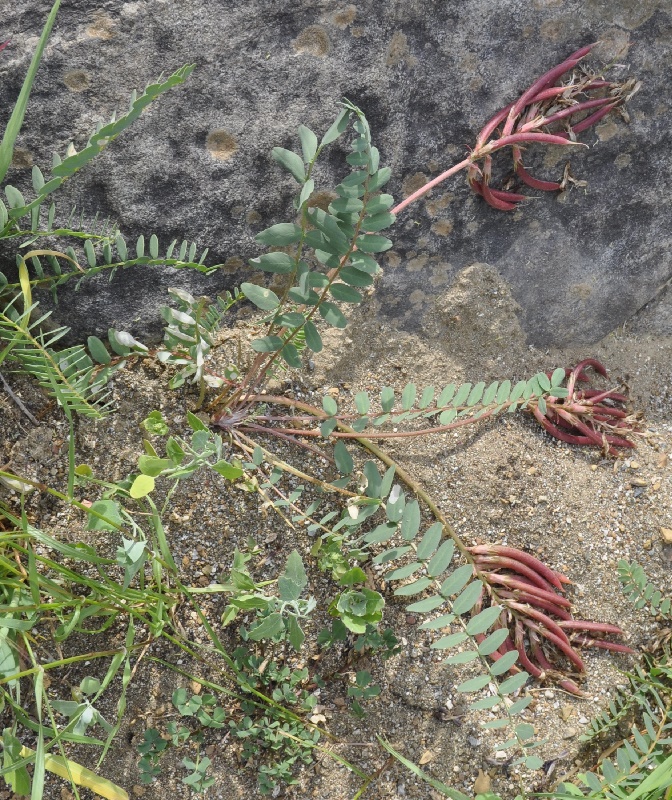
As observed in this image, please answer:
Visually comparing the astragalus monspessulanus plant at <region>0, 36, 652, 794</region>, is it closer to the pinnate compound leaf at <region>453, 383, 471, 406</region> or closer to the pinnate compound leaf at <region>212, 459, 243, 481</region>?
the pinnate compound leaf at <region>453, 383, 471, 406</region>

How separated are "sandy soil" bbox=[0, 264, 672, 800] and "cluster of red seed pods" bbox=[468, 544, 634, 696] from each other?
0.20 feet

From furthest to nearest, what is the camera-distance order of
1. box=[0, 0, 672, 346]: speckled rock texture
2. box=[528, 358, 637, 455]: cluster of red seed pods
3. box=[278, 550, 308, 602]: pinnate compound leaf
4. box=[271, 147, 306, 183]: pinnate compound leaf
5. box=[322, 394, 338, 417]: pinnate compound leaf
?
1. box=[528, 358, 637, 455]: cluster of red seed pods
2. box=[322, 394, 338, 417]: pinnate compound leaf
3. box=[0, 0, 672, 346]: speckled rock texture
4. box=[278, 550, 308, 602]: pinnate compound leaf
5. box=[271, 147, 306, 183]: pinnate compound leaf

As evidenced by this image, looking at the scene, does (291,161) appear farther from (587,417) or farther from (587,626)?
(587,626)

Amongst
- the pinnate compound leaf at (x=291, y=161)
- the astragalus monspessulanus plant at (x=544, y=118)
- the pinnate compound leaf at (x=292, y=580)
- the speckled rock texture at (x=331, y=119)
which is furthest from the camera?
the astragalus monspessulanus plant at (x=544, y=118)

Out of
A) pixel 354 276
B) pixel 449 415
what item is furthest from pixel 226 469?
pixel 449 415

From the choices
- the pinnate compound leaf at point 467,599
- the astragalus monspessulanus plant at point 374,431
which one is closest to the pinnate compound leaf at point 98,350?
the astragalus monspessulanus plant at point 374,431

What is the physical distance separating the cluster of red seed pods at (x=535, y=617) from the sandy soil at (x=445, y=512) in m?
0.06

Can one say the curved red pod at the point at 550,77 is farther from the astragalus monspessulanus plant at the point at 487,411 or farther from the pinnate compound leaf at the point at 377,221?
the pinnate compound leaf at the point at 377,221

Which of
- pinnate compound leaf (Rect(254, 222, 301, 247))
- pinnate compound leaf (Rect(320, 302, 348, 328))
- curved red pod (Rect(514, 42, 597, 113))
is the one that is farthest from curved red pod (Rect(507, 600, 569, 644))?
curved red pod (Rect(514, 42, 597, 113))

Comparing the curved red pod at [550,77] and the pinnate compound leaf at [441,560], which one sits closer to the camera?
the pinnate compound leaf at [441,560]

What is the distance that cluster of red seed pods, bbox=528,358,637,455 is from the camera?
2555 millimetres

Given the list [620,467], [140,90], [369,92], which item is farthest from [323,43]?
[620,467]

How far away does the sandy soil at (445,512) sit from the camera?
7.28ft

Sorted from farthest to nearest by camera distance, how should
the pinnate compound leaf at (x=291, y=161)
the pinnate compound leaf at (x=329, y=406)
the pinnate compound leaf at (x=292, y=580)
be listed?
the pinnate compound leaf at (x=329, y=406)
the pinnate compound leaf at (x=292, y=580)
the pinnate compound leaf at (x=291, y=161)
